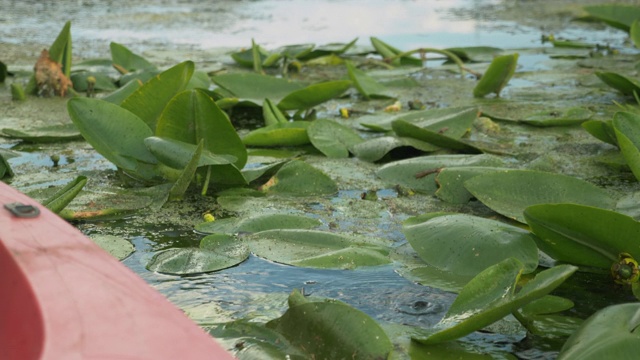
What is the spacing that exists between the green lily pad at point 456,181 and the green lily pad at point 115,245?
0.66 metres

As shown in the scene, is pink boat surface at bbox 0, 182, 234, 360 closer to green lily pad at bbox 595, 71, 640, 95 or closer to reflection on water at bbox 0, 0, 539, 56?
green lily pad at bbox 595, 71, 640, 95

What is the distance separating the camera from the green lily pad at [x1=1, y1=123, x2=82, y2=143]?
7.74ft

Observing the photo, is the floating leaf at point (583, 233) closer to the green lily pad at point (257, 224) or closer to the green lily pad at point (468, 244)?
the green lily pad at point (468, 244)

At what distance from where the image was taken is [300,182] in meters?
1.91

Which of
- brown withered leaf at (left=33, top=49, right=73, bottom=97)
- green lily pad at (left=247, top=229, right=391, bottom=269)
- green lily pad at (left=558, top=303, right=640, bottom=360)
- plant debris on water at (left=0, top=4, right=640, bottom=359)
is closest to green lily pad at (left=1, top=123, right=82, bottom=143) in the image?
plant debris on water at (left=0, top=4, right=640, bottom=359)

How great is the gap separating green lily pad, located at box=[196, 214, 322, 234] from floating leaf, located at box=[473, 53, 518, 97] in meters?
1.31

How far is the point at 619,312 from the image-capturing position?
1099 millimetres

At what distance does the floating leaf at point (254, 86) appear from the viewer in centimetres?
273

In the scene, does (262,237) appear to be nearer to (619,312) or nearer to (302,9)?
(619,312)

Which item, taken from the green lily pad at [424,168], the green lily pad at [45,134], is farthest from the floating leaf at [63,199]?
the green lily pad at [45,134]

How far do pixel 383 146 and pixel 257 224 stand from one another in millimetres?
631

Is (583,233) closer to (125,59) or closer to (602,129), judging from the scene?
(602,129)

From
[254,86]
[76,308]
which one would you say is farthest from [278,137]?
[76,308]

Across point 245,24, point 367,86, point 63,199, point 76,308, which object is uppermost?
point 76,308
